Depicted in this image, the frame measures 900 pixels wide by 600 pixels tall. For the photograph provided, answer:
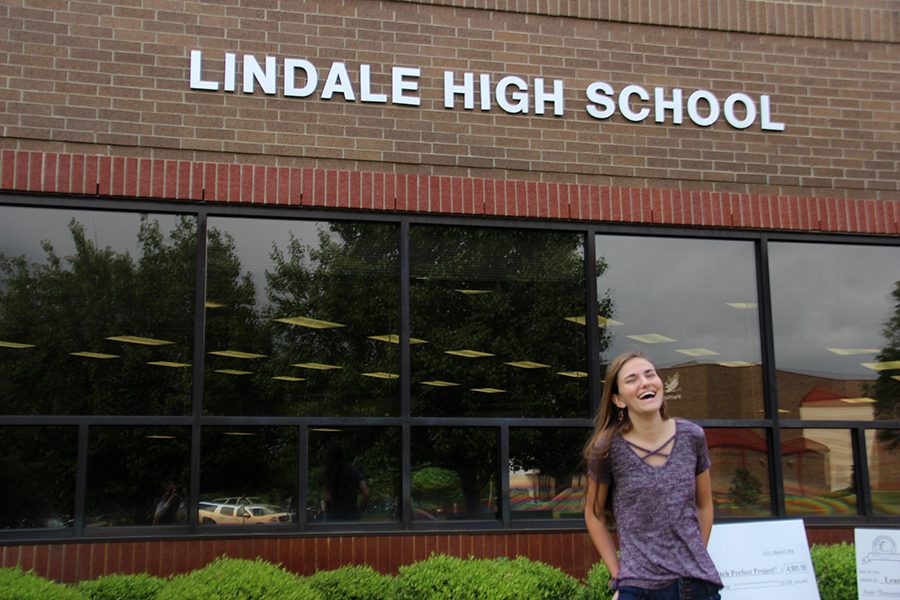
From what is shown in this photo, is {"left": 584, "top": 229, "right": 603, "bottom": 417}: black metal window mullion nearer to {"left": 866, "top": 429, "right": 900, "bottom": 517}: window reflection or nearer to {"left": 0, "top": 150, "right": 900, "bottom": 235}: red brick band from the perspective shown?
{"left": 0, "top": 150, "right": 900, "bottom": 235}: red brick band

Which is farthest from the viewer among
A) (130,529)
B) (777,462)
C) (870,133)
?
(870,133)

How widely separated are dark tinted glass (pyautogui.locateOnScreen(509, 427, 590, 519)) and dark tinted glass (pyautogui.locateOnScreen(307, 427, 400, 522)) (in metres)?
0.84

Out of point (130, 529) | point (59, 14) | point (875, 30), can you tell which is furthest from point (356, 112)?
point (875, 30)

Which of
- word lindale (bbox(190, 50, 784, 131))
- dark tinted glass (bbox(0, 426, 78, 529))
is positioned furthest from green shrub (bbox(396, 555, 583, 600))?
word lindale (bbox(190, 50, 784, 131))

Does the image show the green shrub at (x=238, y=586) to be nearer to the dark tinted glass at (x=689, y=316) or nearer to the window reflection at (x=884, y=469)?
the dark tinted glass at (x=689, y=316)

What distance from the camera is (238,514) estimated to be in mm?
6586

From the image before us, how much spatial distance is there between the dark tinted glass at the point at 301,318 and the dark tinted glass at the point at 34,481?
995 millimetres

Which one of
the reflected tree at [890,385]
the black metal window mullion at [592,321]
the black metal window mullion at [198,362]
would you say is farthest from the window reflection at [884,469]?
the black metal window mullion at [198,362]

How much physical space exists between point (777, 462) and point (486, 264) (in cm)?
259

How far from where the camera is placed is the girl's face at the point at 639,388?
3469 millimetres

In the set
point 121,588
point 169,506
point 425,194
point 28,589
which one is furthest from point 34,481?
point 425,194

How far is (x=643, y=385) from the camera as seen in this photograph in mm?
3471

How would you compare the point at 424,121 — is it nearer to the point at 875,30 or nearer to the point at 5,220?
the point at 5,220

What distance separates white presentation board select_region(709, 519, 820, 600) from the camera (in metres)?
4.20
